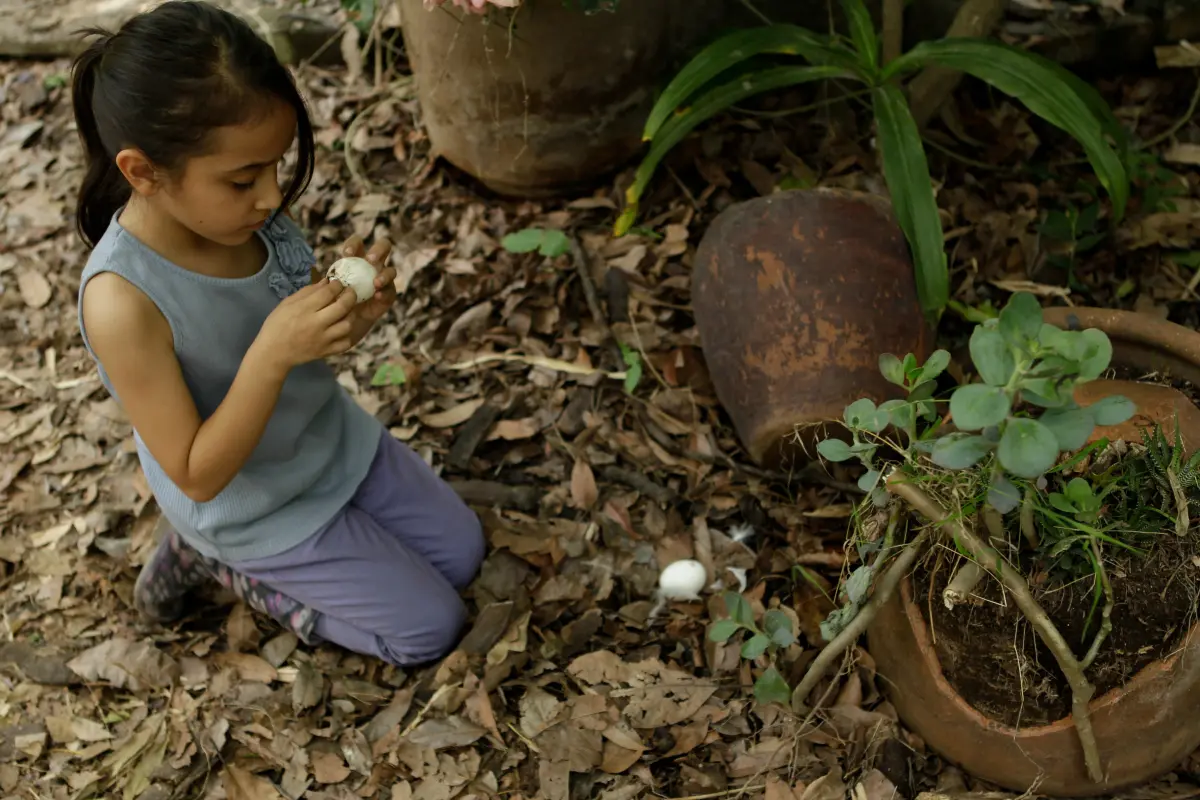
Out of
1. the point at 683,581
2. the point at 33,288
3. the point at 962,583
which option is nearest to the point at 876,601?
the point at 962,583

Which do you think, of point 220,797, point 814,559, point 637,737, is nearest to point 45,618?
point 220,797

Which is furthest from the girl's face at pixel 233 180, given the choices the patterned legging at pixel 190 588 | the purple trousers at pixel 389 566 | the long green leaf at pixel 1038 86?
the long green leaf at pixel 1038 86

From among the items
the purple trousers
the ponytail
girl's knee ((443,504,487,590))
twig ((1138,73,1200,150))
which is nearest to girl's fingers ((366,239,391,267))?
the ponytail

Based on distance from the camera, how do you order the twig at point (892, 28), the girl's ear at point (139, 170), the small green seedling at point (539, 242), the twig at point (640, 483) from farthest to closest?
the small green seedling at point (539, 242), the twig at point (892, 28), the twig at point (640, 483), the girl's ear at point (139, 170)

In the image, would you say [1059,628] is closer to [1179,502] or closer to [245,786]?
[1179,502]

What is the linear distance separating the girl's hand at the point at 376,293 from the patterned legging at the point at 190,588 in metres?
0.64

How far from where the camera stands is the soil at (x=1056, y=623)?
1.42m

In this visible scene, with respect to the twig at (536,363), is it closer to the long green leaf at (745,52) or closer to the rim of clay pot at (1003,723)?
the long green leaf at (745,52)

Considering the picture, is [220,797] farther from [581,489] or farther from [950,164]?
[950,164]

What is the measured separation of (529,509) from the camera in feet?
7.35

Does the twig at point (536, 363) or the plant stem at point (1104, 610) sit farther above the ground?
the plant stem at point (1104, 610)

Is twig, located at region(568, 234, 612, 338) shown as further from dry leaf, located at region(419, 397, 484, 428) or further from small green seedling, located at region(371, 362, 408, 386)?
small green seedling, located at region(371, 362, 408, 386)

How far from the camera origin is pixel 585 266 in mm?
2557

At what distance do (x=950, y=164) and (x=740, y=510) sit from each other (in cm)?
123
